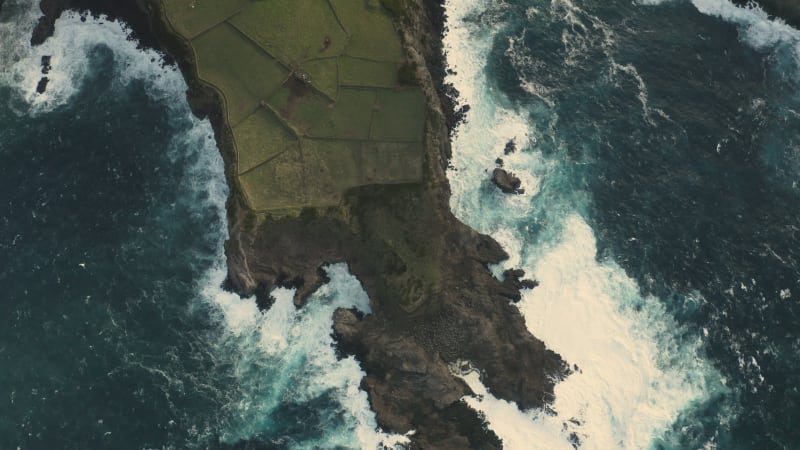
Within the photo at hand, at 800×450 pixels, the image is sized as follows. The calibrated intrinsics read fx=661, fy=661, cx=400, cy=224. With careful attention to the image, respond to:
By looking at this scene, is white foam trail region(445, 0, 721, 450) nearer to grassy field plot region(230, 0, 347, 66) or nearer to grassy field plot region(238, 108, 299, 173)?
grassy field plot region(230, 0, 347, 66)

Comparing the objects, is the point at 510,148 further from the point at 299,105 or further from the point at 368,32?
the point at 299,105

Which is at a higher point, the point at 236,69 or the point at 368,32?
the point at 368,32

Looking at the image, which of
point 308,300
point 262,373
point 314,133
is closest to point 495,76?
point 314,133

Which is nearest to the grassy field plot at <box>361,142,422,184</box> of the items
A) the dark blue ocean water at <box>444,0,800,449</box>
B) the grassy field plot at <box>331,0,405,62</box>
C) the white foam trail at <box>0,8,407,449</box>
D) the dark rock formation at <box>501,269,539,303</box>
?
the grassy field plot at <box>331,0,405,62</box>

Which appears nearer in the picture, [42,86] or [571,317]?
[571,317]

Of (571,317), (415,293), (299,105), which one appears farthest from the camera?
(299,105)

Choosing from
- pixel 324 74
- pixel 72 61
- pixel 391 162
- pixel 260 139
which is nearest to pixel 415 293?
pixel 391 162

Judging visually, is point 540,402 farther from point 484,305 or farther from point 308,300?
point 308,300
